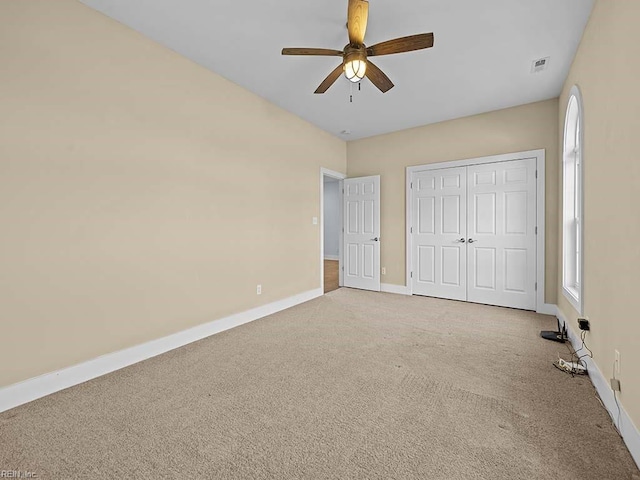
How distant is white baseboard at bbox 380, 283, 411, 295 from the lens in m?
5.12

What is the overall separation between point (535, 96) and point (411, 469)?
4.40 m

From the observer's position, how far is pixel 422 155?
491cm

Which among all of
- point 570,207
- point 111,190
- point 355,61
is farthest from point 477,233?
point 111,190

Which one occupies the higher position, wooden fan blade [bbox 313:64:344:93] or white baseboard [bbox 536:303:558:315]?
wooden fan blade [bbox 313:64:344:93]

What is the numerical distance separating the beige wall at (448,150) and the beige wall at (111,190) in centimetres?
239

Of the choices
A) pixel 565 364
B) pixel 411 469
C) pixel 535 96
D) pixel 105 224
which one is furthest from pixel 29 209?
pixel 535 96

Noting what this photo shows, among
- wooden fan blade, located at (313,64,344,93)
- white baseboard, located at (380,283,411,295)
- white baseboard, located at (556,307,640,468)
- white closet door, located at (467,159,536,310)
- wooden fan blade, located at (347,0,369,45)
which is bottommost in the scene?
white baseboard, located at (556,307,640,468)

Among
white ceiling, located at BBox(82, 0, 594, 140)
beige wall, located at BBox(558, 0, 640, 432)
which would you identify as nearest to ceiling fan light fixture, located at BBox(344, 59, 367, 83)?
white ceiling, located at BBox(82, 0, 594, 140)

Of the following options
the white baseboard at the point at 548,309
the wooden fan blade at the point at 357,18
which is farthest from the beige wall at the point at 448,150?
the wooden fan blade at the point at 357,18

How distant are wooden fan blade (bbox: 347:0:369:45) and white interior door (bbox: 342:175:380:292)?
3.26m

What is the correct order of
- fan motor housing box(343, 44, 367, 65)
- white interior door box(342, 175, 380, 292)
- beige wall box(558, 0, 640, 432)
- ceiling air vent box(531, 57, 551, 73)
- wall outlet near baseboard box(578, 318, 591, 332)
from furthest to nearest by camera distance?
white interior door box(342, 175, 380, 292) → ceiling air vent box(531, 57, 551, 73) → wall outlet near baseboard box(578, 318, 591, 332) → fan motor housing box(343, 44, 367, 65) → beige wall box(558, 0, 640, 432)

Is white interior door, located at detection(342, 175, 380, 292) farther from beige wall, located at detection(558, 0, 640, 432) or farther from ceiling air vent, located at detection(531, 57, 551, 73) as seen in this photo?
beige wall, located at detection(558, 0, 640, 432)

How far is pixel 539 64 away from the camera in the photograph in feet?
10.0

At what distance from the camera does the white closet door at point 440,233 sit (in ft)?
15.1
